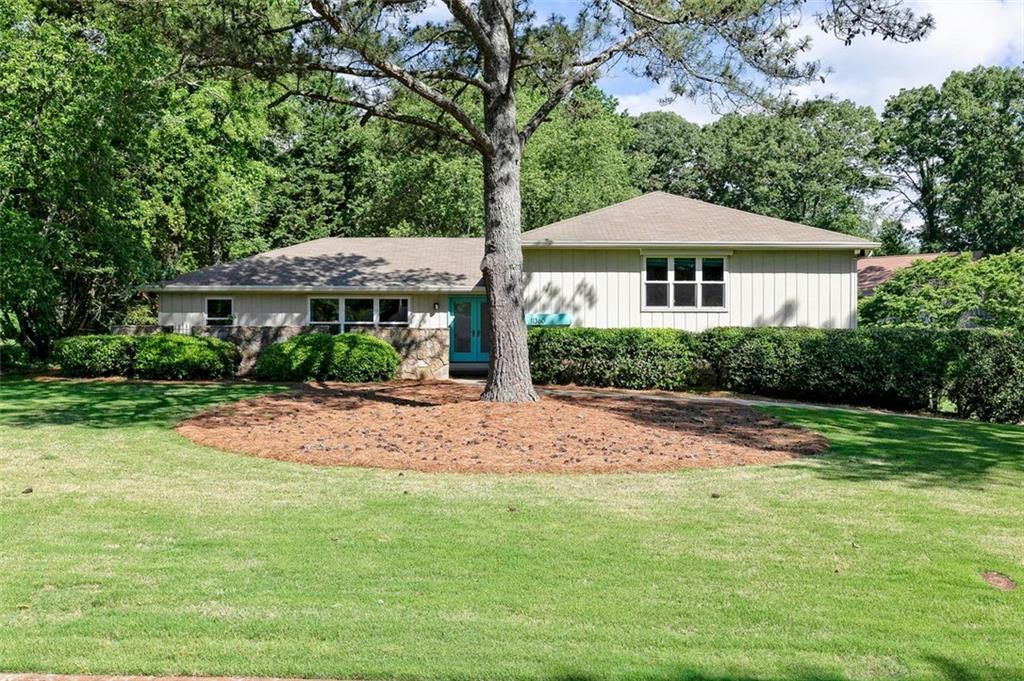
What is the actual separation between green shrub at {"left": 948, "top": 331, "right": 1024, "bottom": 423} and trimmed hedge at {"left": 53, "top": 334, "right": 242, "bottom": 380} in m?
16.6

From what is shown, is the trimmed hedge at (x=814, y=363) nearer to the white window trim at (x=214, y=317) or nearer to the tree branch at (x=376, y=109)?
the tree branch at (x=376, y=109)

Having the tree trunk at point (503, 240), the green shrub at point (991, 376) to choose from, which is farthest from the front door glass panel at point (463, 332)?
the green shrub at point (991, 376)

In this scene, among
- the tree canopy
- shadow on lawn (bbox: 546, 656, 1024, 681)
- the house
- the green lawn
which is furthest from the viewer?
the tree canopy

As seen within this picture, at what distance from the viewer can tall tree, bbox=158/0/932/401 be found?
37.7 feet

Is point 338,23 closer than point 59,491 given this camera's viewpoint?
No

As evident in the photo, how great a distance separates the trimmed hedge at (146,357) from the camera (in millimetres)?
19609

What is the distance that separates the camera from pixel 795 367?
16.4 m

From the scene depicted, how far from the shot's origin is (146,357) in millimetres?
19609

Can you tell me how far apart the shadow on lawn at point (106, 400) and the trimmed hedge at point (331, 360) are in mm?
1171

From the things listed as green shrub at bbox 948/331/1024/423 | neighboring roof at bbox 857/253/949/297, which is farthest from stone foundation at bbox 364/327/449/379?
neighboring roof at bbox 857/253/949/297

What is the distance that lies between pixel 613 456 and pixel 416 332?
40.4 ft

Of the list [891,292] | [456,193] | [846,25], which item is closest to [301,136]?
[456,193]

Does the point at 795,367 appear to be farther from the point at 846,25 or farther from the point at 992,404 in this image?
the point at 846,25

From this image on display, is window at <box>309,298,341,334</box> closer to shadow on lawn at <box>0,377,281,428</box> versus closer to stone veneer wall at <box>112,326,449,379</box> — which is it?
stone veneer wall at <box>112,326,449,379</box>
